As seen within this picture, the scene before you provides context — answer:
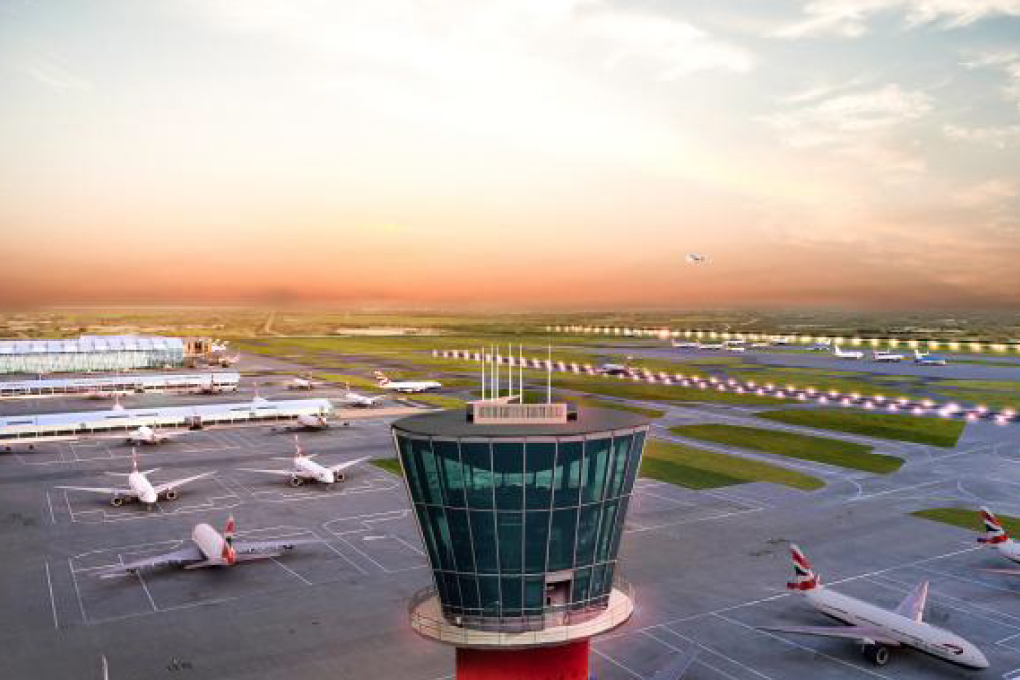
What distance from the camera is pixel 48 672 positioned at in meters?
44.0

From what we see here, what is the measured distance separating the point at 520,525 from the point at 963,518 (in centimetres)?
6504

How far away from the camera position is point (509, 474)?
91.8 feet

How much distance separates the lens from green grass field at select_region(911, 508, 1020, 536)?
73500mm

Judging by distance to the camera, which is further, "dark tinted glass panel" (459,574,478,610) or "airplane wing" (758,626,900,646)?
"airplane wing" (758,626,900,646)

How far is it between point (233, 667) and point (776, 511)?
5321 cm

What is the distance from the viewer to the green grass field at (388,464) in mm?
97488

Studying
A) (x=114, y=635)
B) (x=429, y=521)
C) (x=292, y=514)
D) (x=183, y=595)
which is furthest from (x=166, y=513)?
(x=429, y=521)

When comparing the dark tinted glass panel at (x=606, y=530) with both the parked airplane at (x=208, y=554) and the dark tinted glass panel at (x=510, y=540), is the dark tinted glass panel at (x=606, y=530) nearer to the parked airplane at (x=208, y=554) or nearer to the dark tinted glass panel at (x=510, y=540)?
the dark tinted glass panel at (x=510, y=540)

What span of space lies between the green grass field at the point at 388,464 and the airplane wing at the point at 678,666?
53.0 metres

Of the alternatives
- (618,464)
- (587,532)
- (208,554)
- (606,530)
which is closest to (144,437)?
(208,554)

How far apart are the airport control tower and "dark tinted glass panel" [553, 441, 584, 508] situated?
0.04 meters

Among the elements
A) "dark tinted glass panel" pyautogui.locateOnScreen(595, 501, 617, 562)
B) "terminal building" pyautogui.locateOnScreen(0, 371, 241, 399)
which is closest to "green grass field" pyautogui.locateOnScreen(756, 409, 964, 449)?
"dark tinted glass panel" pyautogui.locateOnScreen(595, 501, 617, 562)

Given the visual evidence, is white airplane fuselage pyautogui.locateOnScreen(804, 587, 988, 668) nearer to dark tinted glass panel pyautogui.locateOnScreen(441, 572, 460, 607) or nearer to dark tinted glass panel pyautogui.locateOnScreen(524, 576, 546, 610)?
dark tinted glass panel pyautogui.locateOnScreen(524, 576, 546, 610)

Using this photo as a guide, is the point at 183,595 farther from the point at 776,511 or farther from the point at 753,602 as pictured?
the point at 776,511
